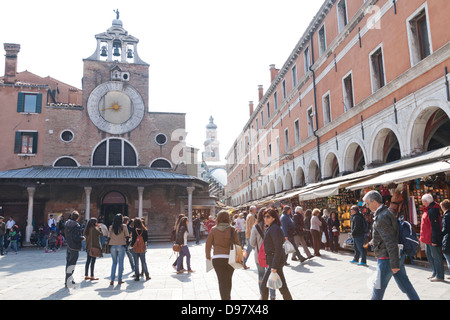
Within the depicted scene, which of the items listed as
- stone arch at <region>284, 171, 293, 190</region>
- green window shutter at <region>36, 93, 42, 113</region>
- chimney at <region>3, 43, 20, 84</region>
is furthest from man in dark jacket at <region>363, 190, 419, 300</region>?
chimney at <region>3, 43, 20, 84</region>

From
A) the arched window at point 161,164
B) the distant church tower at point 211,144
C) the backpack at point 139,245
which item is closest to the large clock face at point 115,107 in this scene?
the arched window at point 161,164

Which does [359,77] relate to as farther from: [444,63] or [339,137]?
[444,63]

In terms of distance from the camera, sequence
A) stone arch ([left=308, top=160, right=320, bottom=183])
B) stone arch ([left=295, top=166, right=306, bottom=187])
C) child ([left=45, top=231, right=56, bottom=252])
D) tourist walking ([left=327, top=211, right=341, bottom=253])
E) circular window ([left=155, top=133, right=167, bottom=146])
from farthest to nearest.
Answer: circular window ([left=155, top=133, right=167, bottom=146]) → stone arch ([left=295, top=166, right=306, bottom=187]) → stone arch ([left=308, top=160, right=320, bottom=183]) → child ([left=45, top=231, right=56, bottom=252]) → tourist walking ([left=327, top=211, right=341, bottom=253])

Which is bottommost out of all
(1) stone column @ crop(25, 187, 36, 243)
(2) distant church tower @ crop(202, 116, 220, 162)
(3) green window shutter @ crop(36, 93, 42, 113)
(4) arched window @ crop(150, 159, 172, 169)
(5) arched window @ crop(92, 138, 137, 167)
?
(1) stone column @ crop(25, 187, 36, 243)

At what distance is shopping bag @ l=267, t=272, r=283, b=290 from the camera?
193 inches

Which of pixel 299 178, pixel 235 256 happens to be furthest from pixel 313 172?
pixel 235 256

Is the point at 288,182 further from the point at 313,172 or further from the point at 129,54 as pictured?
the point at 129,54

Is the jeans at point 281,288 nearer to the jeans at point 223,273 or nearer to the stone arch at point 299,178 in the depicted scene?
the jeans at point 223,273

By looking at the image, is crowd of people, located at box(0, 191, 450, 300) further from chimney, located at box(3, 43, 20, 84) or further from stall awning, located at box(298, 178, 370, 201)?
chimney, located at box(3, 43, 20, 84)

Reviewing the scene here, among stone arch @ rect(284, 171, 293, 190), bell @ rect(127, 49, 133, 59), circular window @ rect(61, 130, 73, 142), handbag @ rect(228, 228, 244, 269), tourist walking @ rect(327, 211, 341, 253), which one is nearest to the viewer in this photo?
handbag @ rect(228, 228, 244, 269)

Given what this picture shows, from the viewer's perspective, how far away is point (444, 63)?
9430 mm

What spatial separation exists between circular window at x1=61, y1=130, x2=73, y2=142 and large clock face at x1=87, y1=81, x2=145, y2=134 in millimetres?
1727

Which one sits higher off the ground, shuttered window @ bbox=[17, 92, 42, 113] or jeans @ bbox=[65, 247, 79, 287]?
shuttered window @ bbox=[17, 92, 42, 113]
